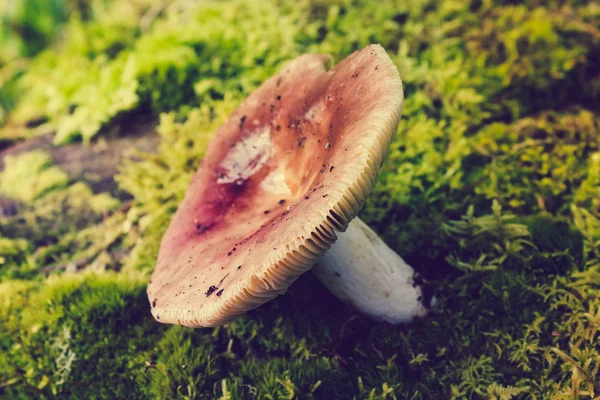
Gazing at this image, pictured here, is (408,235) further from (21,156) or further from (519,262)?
(21,156)

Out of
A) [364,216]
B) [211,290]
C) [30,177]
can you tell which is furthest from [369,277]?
[30,177]

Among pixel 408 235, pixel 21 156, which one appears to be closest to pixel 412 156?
pixel 408 235

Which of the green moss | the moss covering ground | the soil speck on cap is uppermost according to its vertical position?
the soil speck on cap

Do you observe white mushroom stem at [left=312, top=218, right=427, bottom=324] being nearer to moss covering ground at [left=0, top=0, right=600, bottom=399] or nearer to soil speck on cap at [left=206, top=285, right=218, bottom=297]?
moss covering ground at [left=0, top=0, right=600, bottom=399]

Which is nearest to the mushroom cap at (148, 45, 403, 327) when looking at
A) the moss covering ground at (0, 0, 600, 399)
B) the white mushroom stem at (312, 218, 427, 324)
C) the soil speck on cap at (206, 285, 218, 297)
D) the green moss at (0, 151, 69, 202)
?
the soil speck on cap at (206, 285, 218, 297)

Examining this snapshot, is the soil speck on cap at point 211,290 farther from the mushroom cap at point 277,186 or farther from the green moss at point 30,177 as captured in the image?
the green moss at point 30,177
